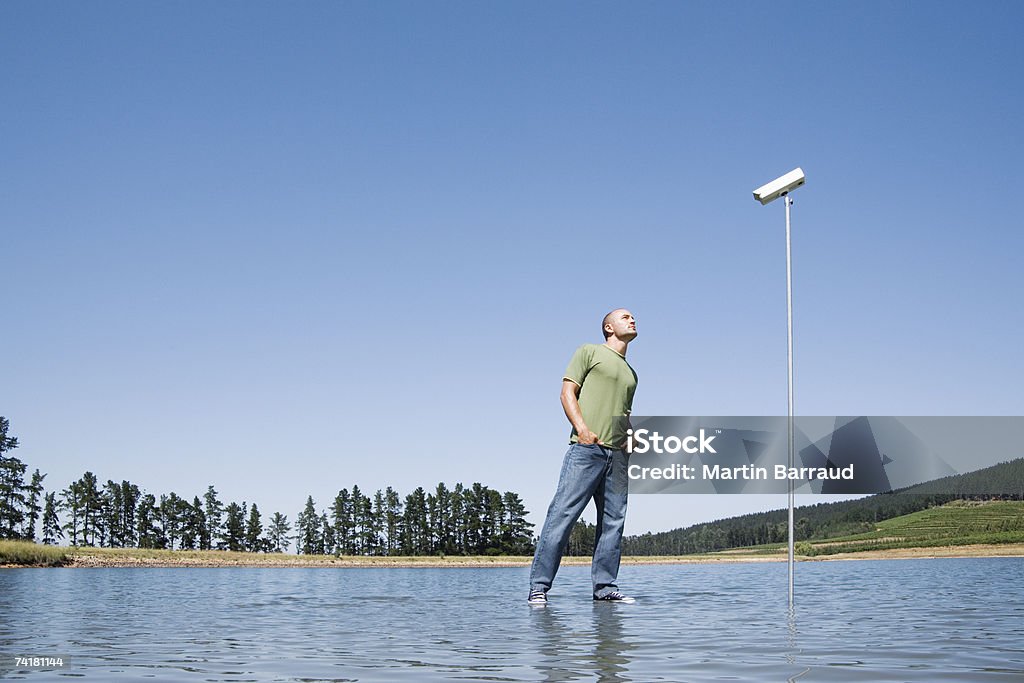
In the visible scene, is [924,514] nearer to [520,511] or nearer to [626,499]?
[520,511]

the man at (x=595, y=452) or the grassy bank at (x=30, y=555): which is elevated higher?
the man at (x=595, y=452)

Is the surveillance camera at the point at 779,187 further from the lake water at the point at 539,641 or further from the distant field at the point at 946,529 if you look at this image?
the distant field at the point at 946,529

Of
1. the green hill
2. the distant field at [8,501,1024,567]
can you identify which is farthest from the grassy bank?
the green hill

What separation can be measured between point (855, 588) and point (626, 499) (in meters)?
5.09

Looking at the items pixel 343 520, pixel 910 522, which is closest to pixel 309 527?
pixel 343 520

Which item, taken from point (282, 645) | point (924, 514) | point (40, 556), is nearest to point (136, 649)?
point (282, 645)

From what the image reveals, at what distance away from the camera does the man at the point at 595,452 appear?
8.11 meters

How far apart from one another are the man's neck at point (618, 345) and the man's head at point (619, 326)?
3 cm

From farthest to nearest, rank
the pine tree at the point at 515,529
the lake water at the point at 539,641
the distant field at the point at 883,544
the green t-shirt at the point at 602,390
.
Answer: the pine tree at the point at 515,529 < the distant field at the point at 883,544 < the green t-shirt at the point at 602,390 < the lake water at the point at 539,641

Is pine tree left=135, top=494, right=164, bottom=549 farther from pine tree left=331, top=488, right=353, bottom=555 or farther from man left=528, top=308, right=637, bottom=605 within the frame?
man left=528, top=308, right=637, bottom=605

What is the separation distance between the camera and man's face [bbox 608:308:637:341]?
8477 millimetres

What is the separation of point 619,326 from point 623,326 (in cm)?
4

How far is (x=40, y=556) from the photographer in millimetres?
48312

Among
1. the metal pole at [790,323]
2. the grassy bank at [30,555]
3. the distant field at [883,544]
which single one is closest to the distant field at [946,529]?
the distant field at [883,544]
